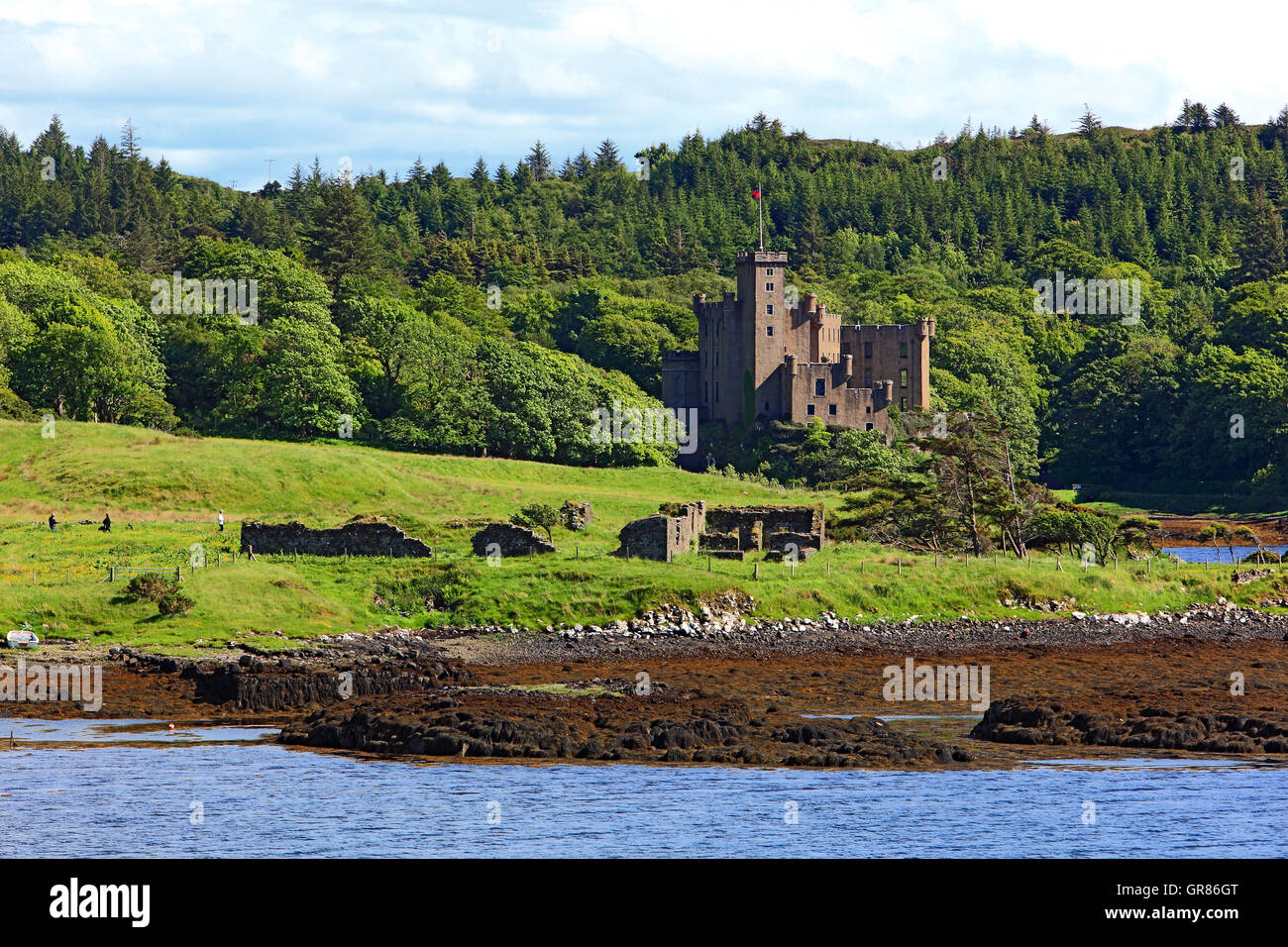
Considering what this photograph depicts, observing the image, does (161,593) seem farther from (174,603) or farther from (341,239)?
(341,239)

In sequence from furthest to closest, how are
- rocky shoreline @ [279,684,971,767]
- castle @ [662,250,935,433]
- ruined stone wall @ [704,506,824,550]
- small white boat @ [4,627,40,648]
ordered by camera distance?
castle @ [662,250,935,433]
ruined stone wall @ [704,506,824,550]
small white boat @ [4,627,40,648]
rocky shoreline @ [279,684,971,767]

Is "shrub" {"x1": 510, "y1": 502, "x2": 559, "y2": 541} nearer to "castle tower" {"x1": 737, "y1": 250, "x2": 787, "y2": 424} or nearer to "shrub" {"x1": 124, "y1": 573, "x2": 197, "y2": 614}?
"shrub" {"x1": 124, "y1": 573, "x2": 197, "y2": 614}

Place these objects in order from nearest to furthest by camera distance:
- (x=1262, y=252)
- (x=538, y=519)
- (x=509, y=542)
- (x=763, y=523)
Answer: (x=509, y=542) < (x=763, y=523) < (x=538, y=519) < (x=1262, y=252)

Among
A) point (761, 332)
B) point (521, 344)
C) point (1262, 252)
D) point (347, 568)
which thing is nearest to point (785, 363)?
point (761, 332)

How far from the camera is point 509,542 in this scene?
58.8 metres

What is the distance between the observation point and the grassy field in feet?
163

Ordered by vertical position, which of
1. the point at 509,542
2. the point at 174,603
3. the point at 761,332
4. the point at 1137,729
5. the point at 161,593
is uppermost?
the point at 761,332

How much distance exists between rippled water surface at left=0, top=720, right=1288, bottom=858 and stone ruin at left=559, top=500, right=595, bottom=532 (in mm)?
34277

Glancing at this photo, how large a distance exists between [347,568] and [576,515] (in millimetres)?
16483

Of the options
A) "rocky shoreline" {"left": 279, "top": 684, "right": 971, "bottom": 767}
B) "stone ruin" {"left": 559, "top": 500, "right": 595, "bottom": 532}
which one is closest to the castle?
"stone ruin" {"left": 559, "top": 500, "right": 595, "bottom": 532}

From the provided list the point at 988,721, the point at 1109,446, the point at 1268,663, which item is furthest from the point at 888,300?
the point at 988,721

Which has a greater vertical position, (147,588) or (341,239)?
(341,239)

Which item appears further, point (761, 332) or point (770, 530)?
point (761, 332)
